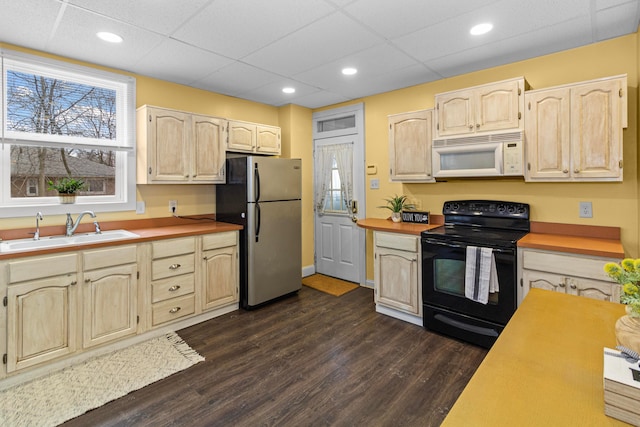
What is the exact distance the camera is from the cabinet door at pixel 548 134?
2.57 metres

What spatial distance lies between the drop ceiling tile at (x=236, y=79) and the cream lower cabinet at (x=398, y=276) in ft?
6.59

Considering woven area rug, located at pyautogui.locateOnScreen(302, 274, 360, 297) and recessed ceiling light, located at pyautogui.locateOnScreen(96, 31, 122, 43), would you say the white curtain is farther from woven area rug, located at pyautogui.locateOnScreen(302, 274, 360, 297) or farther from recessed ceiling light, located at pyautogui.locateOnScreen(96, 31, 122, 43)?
recessed ceiling light, located at pyautogui.locateOnScreen(96, 31, 122, 43)

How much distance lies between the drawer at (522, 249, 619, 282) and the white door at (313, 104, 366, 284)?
6.92ft

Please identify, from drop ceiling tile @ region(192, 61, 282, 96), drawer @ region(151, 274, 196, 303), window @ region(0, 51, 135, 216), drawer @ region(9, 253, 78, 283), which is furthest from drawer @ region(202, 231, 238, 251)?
drop ceiling tile @ region(192, 61, 282, 96)

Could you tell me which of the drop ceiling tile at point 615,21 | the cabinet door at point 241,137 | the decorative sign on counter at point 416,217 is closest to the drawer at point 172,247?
the cabinet door at point 241,137

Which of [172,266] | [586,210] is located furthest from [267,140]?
→ [586,210]

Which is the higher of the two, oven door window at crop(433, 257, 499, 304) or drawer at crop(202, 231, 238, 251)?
drawer at crop(202, 231, 238, 251)

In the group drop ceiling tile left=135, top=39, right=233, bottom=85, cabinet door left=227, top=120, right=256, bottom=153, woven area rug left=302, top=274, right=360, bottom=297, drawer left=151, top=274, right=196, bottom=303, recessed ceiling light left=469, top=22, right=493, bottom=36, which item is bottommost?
woven area rug left=302, top=274, right=360, bottom=297

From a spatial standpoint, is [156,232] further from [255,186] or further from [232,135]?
[232,135]

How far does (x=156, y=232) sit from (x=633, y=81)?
165 inches

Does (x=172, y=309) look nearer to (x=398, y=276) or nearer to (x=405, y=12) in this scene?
(x=398, y=276)

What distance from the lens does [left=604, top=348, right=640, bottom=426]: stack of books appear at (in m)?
0.69

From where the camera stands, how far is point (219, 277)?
3.41 m

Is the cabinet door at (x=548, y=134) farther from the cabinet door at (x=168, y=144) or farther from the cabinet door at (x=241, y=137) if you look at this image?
the cabinet door at (x=168, y=144)
